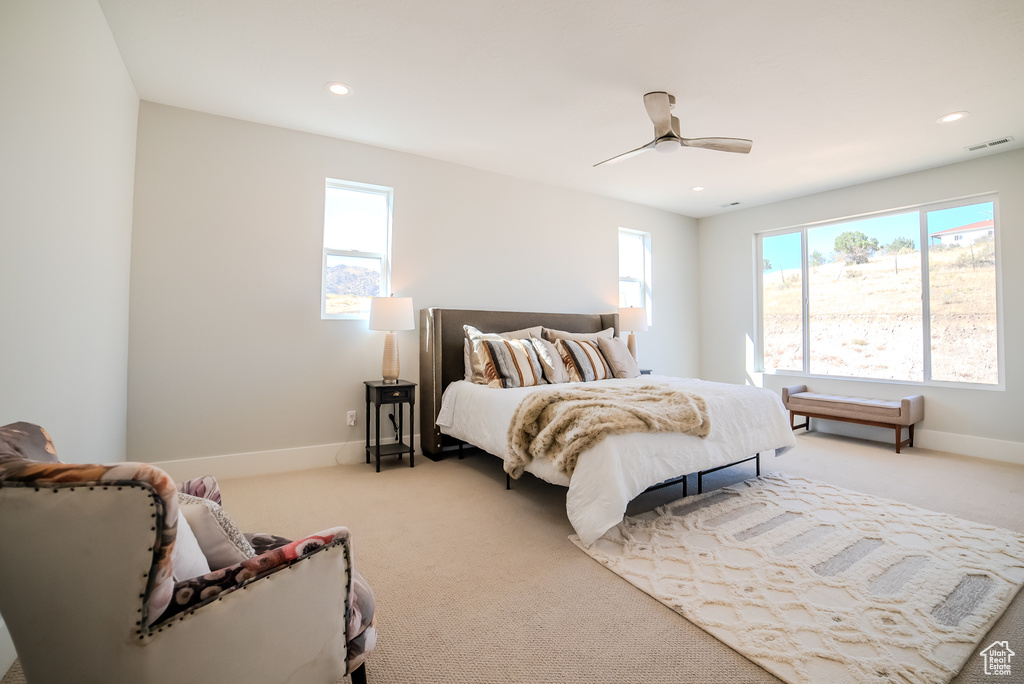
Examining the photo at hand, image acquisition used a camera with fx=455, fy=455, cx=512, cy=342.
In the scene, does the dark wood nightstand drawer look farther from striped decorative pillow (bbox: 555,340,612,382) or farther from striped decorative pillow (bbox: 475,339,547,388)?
striped decorative pillow (bbox: 555,340,612,382)

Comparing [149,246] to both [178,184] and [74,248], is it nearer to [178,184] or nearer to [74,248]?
[178,184]

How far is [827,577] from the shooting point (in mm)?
1943

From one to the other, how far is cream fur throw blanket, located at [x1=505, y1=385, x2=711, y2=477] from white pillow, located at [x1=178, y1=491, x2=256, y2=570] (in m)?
1.60

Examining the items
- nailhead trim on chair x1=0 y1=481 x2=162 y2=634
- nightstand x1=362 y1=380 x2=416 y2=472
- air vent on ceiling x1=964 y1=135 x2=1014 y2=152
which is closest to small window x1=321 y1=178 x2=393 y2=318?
nightstand x1=362 y1=380 x2=416 y2=472

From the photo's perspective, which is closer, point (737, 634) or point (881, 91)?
point (737, 634)

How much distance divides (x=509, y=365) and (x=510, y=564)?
5.54ft

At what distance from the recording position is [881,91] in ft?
9.78

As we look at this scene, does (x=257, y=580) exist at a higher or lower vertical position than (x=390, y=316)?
lower

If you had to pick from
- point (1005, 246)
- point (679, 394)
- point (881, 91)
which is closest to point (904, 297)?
point (1005, 246)

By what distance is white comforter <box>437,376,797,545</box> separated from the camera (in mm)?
2228

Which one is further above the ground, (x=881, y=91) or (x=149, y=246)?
(x=881, y=91)

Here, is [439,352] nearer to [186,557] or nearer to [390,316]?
[390,316]

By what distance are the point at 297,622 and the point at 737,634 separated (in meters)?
1.45

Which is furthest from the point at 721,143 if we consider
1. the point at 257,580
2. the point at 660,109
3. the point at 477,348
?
the point at 257,580
